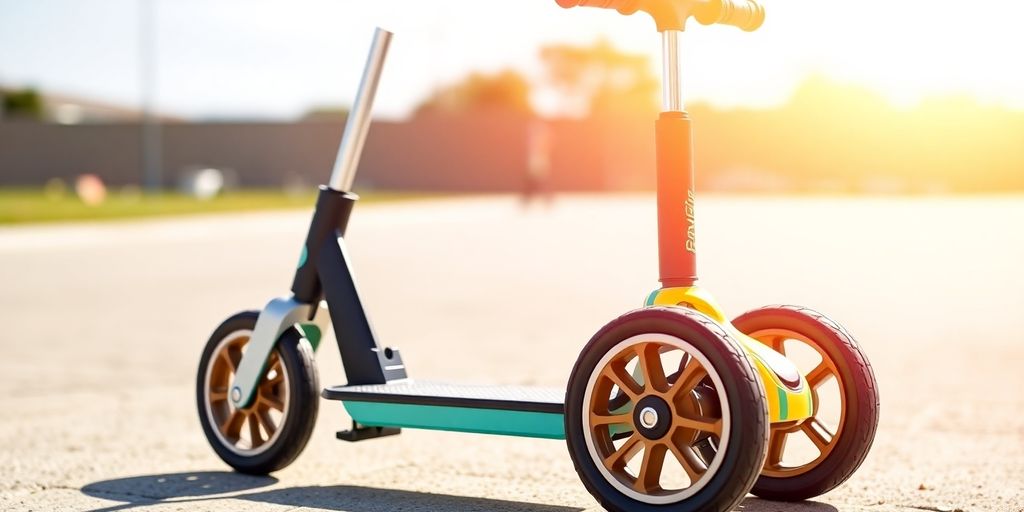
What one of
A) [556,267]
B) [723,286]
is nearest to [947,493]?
[723,286]

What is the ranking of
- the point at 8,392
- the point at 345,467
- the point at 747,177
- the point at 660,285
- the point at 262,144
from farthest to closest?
the point at 262,144 → the point at 747,177 → the point at 8,392 → the point at 345,467 → the point at 660,285

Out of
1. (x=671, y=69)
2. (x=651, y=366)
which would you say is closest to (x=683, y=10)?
(x=671, y=69)

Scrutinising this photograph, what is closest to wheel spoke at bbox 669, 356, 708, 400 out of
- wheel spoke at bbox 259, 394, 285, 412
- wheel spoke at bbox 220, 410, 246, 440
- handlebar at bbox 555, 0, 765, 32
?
handlebar at bbox 555, 0, 765, 32

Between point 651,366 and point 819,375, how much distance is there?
0.70m

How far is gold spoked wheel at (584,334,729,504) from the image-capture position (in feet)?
11.1

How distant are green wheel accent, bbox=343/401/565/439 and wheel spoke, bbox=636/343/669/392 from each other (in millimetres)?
341

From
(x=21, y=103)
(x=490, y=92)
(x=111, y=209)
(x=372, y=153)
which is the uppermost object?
(x=490, y=92)

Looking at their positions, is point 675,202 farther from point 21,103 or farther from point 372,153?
point 21,103

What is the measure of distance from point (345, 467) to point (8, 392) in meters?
2.81

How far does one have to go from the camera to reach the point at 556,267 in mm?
14445

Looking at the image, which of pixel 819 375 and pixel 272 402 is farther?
pixel 272 402

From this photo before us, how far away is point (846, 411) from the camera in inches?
150

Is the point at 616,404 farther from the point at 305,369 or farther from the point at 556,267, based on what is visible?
the point at 556,267

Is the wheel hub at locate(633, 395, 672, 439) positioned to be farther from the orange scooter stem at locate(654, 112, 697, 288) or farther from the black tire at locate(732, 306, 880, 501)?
the black tire at locate(732, 306, 880, 501)
